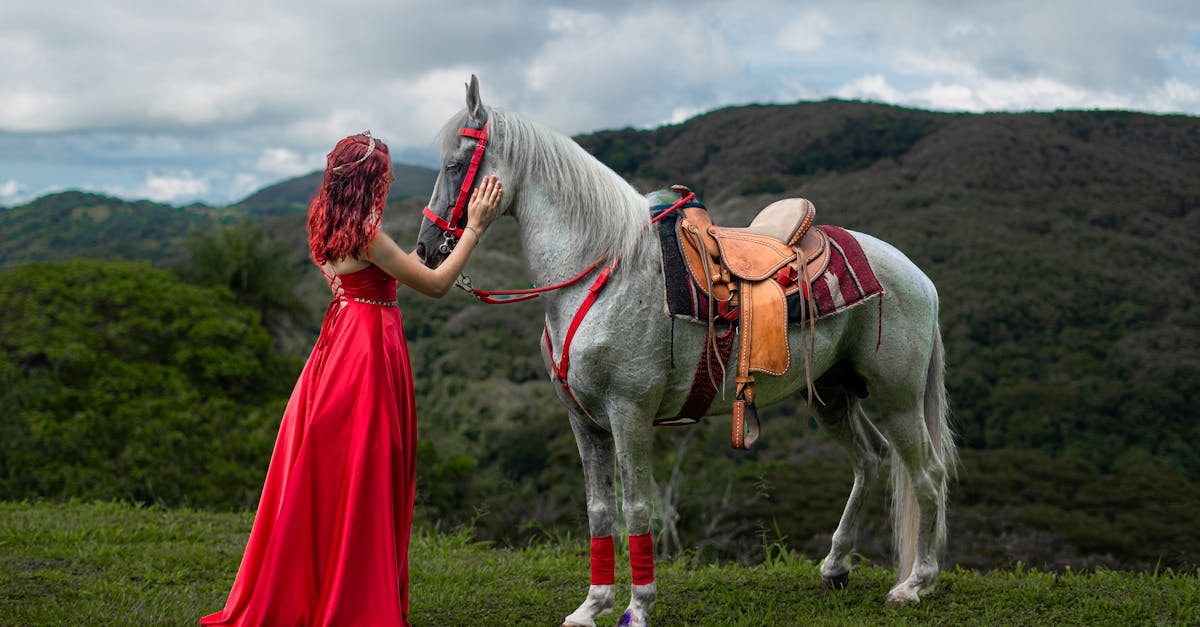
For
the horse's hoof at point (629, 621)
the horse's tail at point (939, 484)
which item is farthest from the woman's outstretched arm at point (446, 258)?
the horse's tail at point (939, 484)

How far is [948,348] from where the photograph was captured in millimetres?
28281

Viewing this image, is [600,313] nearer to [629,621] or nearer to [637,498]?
Answer: [637,498]

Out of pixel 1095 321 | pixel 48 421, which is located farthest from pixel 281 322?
pixel 1095 321

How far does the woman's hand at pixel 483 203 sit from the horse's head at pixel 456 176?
0.04 meters

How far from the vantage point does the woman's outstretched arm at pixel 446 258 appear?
3.20 m

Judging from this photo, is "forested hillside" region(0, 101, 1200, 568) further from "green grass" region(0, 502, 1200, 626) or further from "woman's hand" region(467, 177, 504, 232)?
"woman's hand" region(467, 177, 504, 232)

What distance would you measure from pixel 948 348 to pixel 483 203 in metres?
27.6

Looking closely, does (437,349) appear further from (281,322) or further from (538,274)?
(538,274)

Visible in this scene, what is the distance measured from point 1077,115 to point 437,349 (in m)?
33.6

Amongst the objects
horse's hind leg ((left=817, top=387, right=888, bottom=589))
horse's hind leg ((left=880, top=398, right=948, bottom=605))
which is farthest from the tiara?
horse's hind leg ((left=880, top=398, right=948, bottom=605))

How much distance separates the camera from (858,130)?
44219 millimetres

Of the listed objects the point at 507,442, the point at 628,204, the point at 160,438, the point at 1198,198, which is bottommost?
the point at 507,442

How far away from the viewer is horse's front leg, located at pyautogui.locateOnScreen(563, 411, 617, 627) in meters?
3.64

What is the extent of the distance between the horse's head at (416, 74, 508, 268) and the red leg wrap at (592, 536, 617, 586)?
4.42ft
